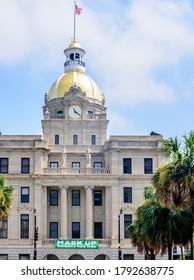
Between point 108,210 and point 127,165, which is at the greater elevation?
point 127,165

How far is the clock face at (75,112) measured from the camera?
80562mm

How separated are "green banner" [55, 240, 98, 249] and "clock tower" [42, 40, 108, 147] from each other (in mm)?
16295

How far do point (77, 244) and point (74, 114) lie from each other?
2214cm

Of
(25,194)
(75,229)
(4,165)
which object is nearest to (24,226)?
(25,194)

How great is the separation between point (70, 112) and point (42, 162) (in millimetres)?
13720

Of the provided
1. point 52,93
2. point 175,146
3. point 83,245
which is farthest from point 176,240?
point 52,93

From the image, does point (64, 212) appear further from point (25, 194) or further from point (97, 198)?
point (25, 194)

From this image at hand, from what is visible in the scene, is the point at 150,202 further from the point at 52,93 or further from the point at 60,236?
the point at 52,93

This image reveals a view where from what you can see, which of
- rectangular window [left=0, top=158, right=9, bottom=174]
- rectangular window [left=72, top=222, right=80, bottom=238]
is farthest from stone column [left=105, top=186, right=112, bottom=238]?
rectangular window [left=0, top=158, right=9, bottom=174]

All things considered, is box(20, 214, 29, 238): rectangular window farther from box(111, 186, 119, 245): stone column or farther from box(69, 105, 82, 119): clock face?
box(69, 105, 82, 119): clock face

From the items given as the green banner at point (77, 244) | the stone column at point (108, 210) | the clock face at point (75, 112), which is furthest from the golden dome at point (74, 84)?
the green banner at point (77, 244)

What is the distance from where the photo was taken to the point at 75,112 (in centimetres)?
8062

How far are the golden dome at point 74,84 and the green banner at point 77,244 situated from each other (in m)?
25.6

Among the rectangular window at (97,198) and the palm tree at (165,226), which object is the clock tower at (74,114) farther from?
the palm tree at (165,226)
